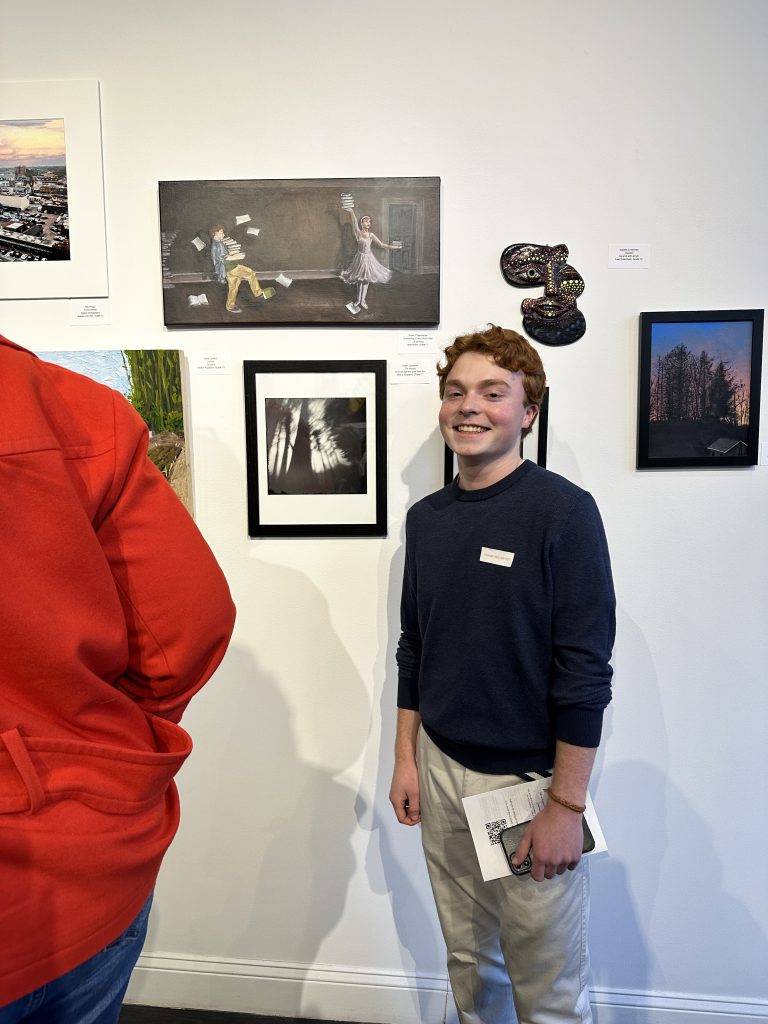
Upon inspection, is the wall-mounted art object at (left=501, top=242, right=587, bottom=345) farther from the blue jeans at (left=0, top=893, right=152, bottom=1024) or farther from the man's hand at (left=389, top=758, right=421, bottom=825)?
the blue jeans at (left=0, top=893, right=152, bottom=1024)

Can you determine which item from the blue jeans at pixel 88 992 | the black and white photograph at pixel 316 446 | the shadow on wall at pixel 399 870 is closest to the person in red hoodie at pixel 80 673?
the blue jeans at pixel 88 992

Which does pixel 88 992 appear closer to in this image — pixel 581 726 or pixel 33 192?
pixel 581 726

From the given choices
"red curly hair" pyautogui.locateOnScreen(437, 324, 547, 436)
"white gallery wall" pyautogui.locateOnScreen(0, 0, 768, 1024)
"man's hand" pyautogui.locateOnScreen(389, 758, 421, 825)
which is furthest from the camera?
"white gallery wall" pyautogui.locateOnScreen(0, 0, 768, 1024)

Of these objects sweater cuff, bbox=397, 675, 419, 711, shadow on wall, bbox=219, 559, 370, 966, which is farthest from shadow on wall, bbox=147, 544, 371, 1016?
sweater cuff, bbox=397, 675, 419, 711

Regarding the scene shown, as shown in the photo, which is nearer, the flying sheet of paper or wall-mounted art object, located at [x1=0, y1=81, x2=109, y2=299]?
the flying sheet of paper

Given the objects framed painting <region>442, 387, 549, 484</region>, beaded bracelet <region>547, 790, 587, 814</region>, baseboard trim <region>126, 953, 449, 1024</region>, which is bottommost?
→ baseboard trim <region>126, 953, 449, 1024</region>

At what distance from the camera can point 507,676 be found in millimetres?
1152

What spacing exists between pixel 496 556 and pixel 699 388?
0.74m

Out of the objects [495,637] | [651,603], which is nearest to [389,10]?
[495,637]

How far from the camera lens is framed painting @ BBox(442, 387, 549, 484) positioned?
150 centimetres

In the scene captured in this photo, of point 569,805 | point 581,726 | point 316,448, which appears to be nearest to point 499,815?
point 569,805

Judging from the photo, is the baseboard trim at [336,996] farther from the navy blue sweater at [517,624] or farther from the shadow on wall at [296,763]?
the navy blue sweater at [517,624]

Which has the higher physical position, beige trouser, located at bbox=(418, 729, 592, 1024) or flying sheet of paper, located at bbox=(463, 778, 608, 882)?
flying sheet of paper, located at bbox=(463, 778, 608, 882)

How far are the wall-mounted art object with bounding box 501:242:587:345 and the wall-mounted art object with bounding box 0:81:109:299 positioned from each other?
1.02 m
